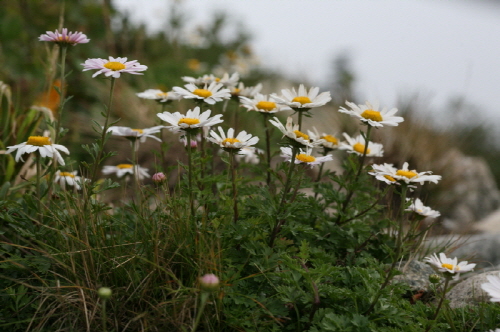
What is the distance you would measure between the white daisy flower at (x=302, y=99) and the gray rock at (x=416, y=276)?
3.07ft

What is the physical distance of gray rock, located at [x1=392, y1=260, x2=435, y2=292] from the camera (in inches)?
90.5

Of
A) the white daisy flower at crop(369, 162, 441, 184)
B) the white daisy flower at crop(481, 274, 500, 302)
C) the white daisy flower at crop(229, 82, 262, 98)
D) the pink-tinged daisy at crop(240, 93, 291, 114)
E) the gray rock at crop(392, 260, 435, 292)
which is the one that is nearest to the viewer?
the white daisy flower at crop(481, 274, 500, 302)

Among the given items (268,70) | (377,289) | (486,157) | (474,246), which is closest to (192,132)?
(377,289)

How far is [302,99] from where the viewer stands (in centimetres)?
201

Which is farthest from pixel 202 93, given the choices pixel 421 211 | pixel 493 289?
pixel 493 289

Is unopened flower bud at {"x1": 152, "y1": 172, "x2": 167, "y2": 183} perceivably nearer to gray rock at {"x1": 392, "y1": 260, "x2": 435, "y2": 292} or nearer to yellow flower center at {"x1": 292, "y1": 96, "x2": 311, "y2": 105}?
yellow flower center at {"x1": 292, "y1": 96, "x2": 311, "y2": 105}

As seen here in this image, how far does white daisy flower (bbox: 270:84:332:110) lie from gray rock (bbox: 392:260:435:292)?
3.07 ft

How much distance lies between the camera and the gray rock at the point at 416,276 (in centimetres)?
230

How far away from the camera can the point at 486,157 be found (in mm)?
8398

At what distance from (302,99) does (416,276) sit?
3.80 feet

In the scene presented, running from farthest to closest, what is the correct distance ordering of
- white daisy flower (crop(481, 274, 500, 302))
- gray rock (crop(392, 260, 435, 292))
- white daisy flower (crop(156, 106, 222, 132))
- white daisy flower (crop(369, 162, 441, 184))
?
gray rock (crop(392, 260, 435, 292))
white daisy flower (crop(156, 106, 222, 132))
white daisy flower (crop(369, 162, 441, 184))
white daisy flower (crop(481, 274, 500, 302))

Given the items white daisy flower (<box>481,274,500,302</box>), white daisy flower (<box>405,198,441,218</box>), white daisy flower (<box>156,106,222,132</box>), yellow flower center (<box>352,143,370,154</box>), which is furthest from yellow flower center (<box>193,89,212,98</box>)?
white daisy flower (<box>481,274,500,302</box>)

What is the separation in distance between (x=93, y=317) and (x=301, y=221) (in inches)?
43.1

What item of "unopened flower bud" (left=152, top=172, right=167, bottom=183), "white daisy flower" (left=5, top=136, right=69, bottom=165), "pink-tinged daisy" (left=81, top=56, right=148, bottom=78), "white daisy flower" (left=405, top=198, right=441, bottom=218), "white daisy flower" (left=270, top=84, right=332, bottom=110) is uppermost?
"pink-tinged daisy" (left=81, top=56, right=148, bottom=78)
